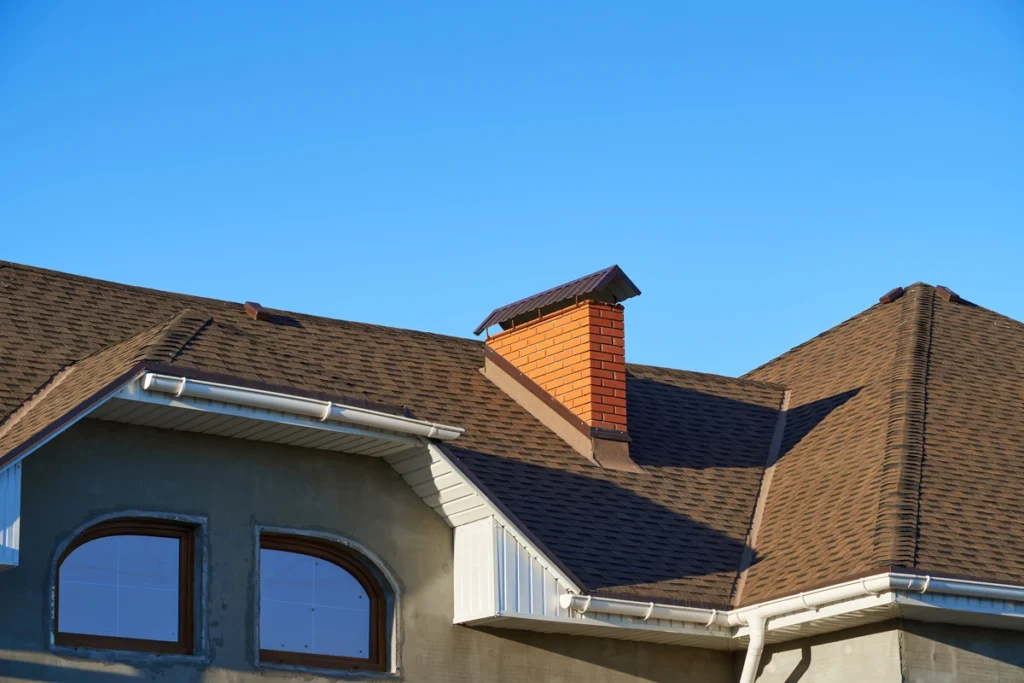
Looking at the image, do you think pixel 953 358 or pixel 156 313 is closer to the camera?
pixel 156 313

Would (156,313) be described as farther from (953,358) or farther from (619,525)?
(953,358)

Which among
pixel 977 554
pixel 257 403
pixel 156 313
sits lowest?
pixel 977 554

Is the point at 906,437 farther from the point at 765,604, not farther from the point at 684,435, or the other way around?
the point at 684,435

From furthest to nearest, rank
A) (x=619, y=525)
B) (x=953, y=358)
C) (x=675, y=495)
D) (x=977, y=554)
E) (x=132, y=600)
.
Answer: (x=953, y=358) → (x=675, y=495) → (x=619, y=525) → (x=977, y=554) → (x=132, y=600)

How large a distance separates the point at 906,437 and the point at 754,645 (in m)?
2.90

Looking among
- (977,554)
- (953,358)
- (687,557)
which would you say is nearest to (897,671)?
(977,554)

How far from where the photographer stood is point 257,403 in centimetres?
1338

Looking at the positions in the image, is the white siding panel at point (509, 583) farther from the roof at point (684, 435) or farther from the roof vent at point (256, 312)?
the roof vent at point (256, 312)

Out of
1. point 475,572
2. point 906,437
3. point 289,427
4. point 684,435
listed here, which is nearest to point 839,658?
point 906,437

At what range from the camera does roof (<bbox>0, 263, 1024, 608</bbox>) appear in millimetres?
14273

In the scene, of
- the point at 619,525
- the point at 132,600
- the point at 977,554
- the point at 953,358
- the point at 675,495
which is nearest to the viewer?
the point at 132,600

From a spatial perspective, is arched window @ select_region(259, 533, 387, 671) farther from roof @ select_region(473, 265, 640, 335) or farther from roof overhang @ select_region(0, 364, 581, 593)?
roof @ select_region(473, 265, 640, 335)

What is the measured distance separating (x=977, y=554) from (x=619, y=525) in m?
3.37

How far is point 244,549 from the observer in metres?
13.7
